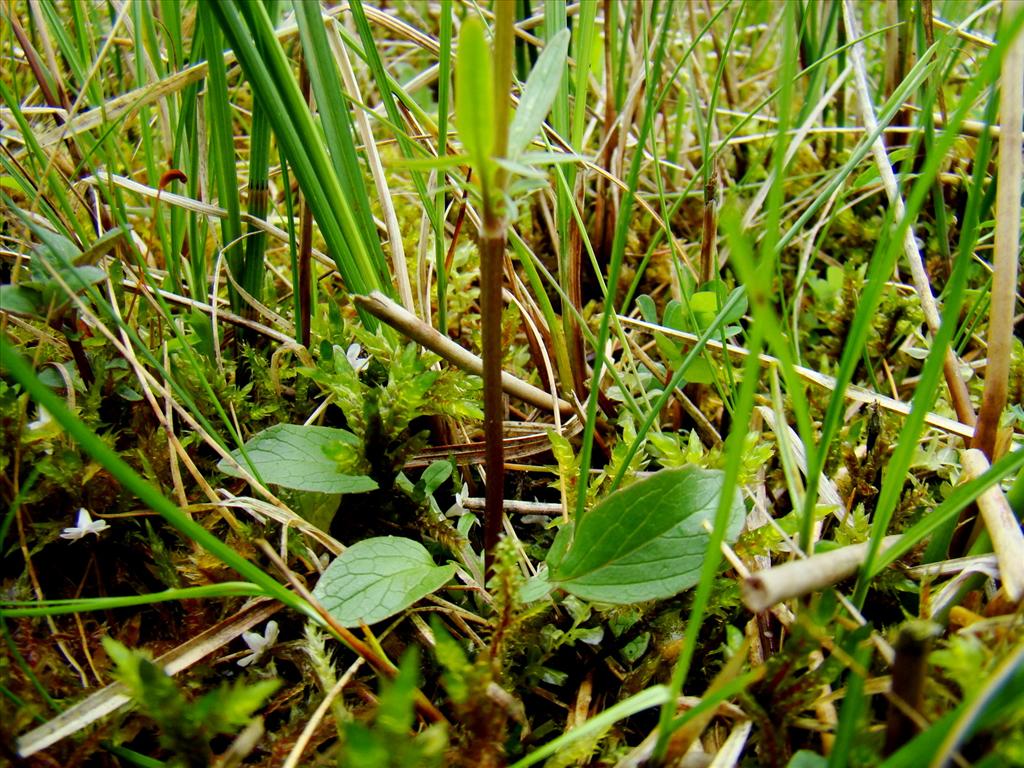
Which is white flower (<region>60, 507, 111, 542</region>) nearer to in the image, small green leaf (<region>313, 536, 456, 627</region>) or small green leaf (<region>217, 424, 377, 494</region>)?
small green leaf (<region>217, 424, 377, 494</region>)

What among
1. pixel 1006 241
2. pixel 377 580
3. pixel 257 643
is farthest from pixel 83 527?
Result: pixel 1006 241

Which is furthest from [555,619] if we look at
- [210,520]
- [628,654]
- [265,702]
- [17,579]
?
[17,579]

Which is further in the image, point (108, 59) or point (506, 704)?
point (108, 59)

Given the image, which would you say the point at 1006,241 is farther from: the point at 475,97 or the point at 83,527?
the point at 83,527

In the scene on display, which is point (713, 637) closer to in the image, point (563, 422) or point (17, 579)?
point (563, 422)

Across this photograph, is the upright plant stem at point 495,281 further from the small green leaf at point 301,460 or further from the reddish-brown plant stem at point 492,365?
the small green leaf at point 301,460

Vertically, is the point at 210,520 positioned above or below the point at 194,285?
below

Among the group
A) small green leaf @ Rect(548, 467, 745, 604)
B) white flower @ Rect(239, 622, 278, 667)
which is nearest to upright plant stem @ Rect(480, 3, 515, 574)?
small green leaf @ Rect(548, 467, 745, 604)
